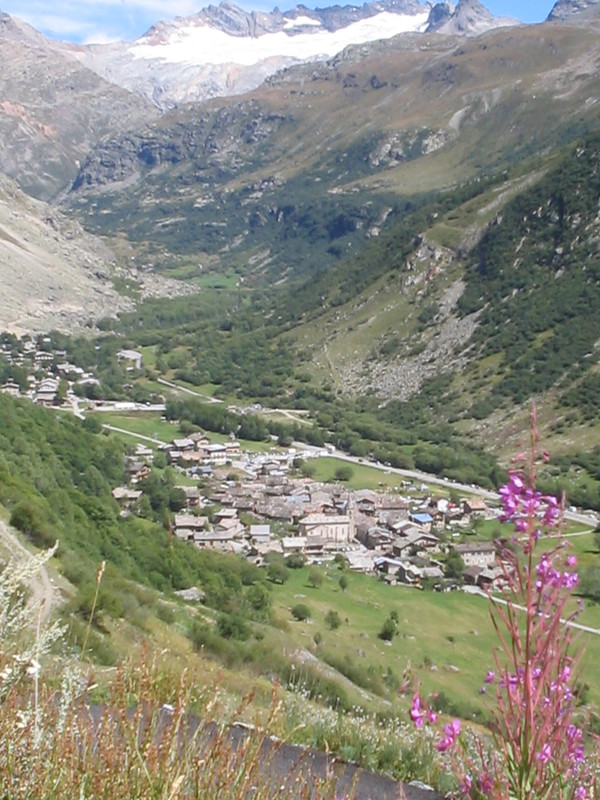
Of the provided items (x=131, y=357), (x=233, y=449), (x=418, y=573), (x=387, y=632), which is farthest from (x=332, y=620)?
(x=131, y=357)

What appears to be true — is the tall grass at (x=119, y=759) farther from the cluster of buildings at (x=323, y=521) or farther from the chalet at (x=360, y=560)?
the chalet at (x=360, y=560)

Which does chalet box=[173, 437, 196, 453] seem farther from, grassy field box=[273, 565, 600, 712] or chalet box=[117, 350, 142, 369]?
chalet box=[117, 350, 142, 369]

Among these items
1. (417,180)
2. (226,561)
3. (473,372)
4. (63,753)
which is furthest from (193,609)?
(417,180)

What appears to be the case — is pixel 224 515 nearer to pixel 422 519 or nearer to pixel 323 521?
pixel 323 521

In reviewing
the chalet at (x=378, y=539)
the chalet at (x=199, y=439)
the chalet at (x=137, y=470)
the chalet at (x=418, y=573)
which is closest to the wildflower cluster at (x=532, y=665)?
the chalet at (x=418, y=573)

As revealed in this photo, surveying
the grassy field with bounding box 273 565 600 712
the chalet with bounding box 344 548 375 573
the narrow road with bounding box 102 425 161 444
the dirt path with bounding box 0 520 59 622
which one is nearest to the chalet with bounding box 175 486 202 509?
the chalet with bounding box 344 548 375 573
